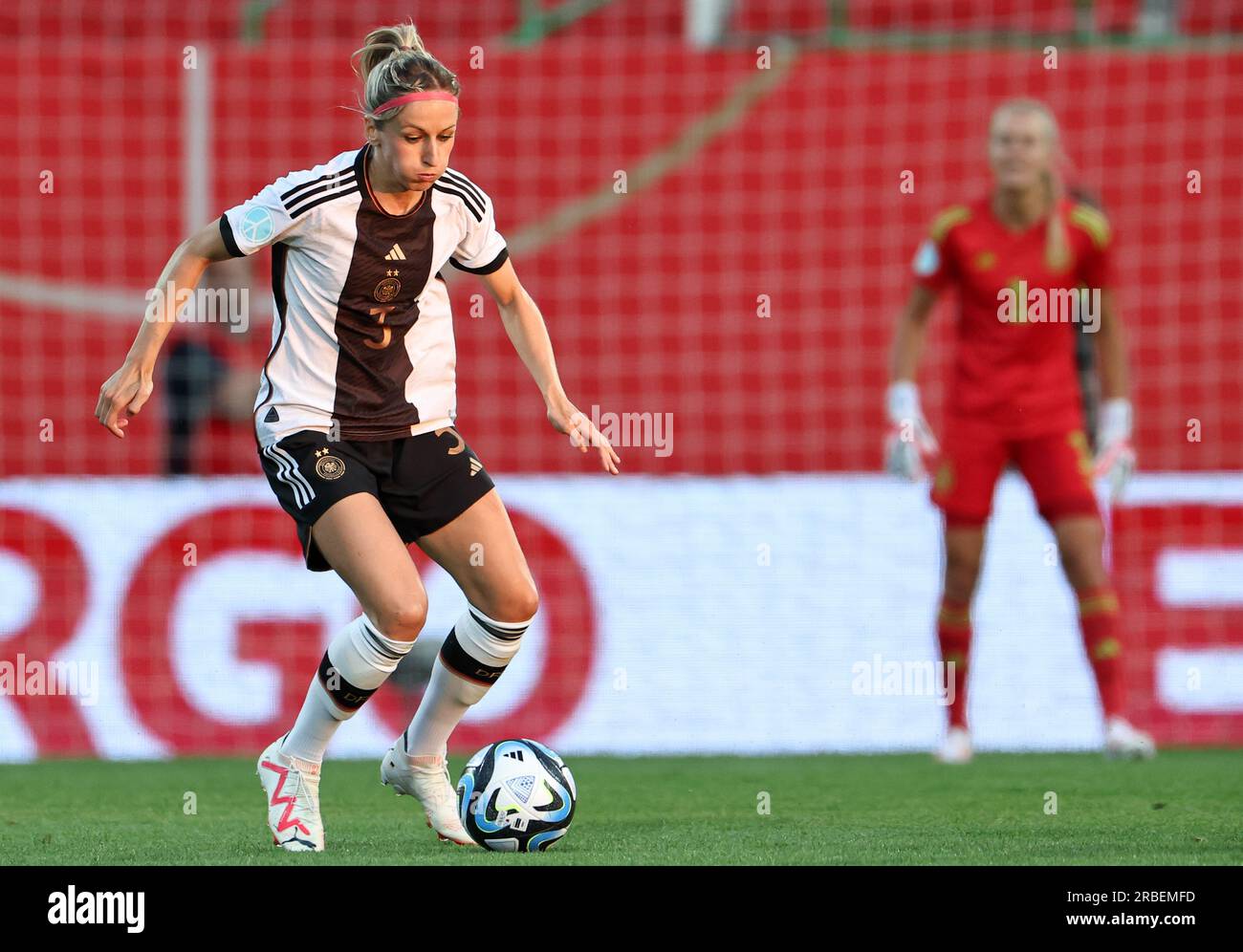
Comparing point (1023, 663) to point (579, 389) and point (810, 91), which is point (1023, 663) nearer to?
point (579, 389)

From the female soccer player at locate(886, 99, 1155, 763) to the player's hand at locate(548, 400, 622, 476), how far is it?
2.72 metres

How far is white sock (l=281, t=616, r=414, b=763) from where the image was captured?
215 inches

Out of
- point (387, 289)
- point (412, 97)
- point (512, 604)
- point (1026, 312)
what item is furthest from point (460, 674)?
point (1026, 312)

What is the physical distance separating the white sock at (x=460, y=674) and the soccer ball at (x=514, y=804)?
0.20 meters

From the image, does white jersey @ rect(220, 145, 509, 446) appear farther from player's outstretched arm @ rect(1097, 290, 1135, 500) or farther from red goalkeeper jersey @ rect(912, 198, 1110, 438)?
player's outstretched arm @ rect(1097, 290, 1135, 500)

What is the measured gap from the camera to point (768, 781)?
7.45m

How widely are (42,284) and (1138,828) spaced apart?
27.7 feet

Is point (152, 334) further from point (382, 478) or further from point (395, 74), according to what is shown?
point (395, 74)

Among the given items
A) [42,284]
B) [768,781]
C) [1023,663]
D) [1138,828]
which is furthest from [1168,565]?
[42,284]

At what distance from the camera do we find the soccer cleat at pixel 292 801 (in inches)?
214

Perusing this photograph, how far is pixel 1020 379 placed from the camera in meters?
8.05

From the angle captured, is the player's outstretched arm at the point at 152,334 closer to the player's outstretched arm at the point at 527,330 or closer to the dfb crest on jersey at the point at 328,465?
the dfb crest on jersey at the point at 328,465

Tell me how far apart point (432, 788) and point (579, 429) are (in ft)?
3.38
